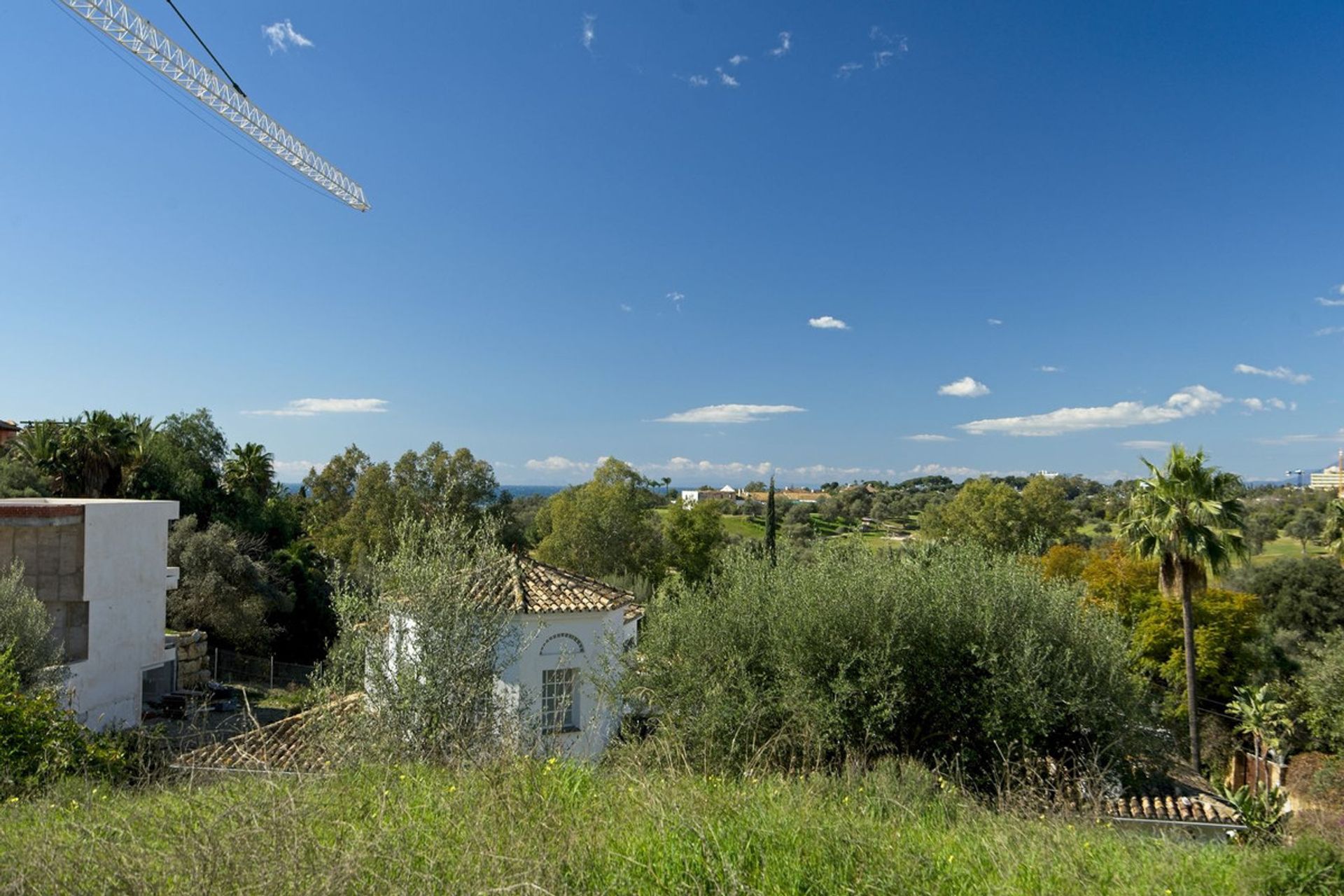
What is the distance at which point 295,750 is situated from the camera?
852 cm

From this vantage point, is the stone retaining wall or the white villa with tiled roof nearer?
the white villa with tiled roof

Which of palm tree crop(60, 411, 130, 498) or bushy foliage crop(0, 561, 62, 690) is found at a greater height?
palm tree crop(60, 411, 130, 498)

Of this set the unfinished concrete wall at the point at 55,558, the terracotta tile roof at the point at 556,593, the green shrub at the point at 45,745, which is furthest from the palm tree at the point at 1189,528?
the unfinished concrete wall at the point at 55,558

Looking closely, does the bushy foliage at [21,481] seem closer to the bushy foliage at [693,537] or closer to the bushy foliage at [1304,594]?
the bushy foliage at [693,537]

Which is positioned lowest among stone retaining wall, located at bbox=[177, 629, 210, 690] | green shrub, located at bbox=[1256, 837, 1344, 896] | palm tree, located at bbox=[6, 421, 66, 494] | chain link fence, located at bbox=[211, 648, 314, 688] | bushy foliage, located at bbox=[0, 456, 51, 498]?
chain link fence, located at bbox=[211, 648, 314, 688]

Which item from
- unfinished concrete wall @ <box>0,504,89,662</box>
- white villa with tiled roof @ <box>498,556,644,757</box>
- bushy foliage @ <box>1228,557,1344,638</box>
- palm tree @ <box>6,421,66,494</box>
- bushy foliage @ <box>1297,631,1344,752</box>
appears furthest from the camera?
palm tree @ <box>6,421,66,494</box>

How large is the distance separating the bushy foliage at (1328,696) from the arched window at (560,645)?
49.1 feet

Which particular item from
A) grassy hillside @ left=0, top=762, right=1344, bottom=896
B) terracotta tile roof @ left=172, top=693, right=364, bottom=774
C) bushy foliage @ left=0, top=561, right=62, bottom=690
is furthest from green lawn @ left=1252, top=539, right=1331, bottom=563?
bushy foliage @ left=0, top=561, right=62, bottom=690

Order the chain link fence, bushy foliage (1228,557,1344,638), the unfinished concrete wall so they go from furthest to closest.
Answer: bushy foliage (1228,557,1344,638)
the chain link fence
the unfinished concrete wall

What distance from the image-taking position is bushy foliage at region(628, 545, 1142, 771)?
9031 mm

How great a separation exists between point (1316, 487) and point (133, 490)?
84353mm

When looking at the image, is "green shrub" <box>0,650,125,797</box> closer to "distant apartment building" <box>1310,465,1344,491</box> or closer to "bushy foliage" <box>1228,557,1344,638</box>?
"bushy foliage" <box>1228,557,1344,638</box>

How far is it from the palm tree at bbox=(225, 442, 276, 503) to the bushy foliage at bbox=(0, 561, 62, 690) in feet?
69.3

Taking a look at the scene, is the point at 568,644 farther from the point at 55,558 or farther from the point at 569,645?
the point at 55,558
